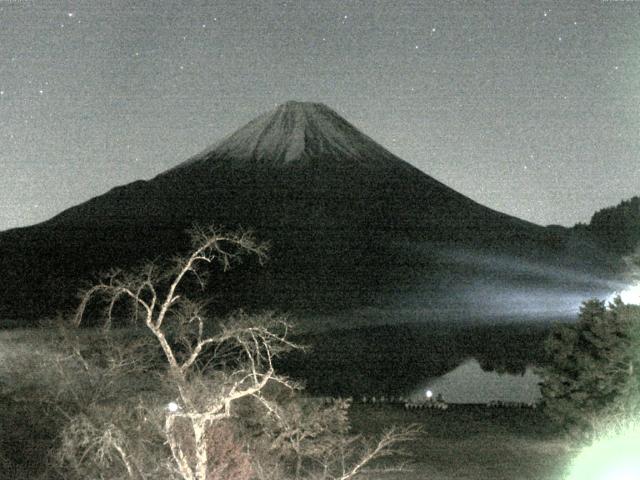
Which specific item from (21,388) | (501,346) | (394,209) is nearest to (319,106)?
(394,209)

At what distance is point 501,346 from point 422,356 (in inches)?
184

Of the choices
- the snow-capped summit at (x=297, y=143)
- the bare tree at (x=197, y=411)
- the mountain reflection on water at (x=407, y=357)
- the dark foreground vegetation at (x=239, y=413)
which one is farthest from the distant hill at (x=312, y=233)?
the bare tree at (x=197, y=411)

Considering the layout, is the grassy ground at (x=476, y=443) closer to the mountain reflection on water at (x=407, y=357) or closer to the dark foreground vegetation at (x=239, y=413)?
the dark foreground vegetation at (x=239, y=413)

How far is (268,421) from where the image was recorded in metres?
12.2

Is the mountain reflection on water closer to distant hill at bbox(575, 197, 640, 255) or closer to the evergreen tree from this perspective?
the evergreen tree

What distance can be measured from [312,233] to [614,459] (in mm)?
65336

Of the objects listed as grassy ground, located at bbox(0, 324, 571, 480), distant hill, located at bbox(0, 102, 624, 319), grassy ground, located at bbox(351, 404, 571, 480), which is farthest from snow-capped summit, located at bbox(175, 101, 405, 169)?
grassy ground, located at bbox(0, 324, 571, 480)

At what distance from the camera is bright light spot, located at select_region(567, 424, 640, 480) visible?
999 cm

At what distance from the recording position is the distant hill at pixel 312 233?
61250 mm

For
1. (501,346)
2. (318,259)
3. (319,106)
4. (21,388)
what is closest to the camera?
(21,388)

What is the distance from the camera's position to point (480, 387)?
2591 centimetres

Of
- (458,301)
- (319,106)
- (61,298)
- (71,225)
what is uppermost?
(319,106)

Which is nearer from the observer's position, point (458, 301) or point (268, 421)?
point (268, 421)

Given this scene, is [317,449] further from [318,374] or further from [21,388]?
[318,374]
